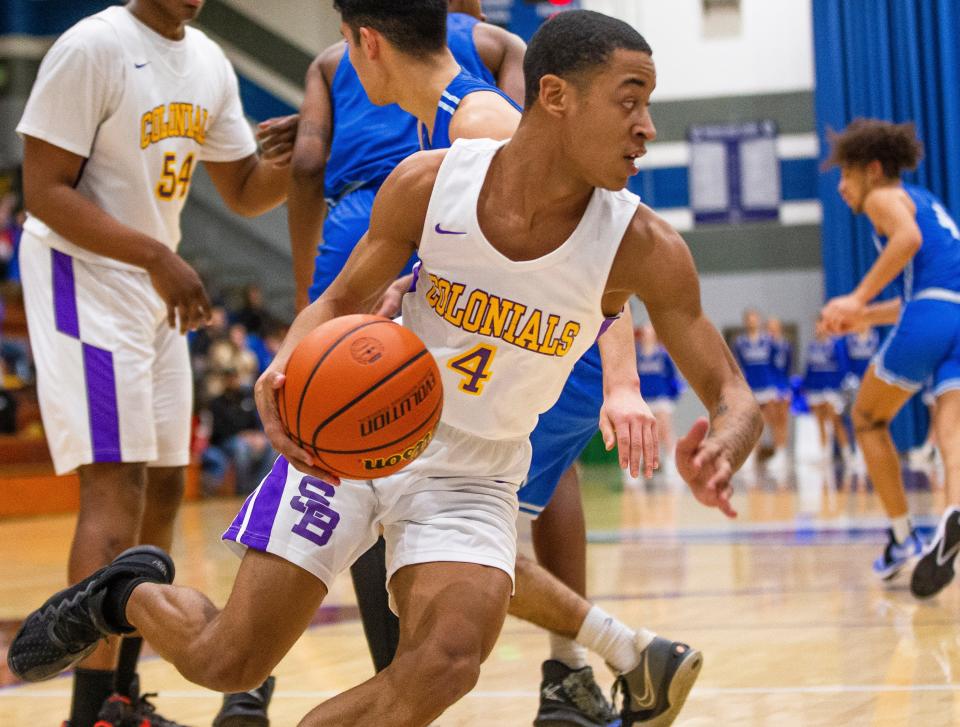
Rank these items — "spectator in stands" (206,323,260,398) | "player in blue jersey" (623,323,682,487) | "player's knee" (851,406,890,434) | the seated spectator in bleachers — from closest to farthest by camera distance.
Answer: "player's knee" (851,406,890,434) → the seated spectator in bleachers → "spectator in stands" (206,323,260,398) → "player in blue jersey" (623,323,682,487)

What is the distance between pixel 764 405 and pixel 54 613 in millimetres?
16024

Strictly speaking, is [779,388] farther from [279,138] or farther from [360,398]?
[360,398]

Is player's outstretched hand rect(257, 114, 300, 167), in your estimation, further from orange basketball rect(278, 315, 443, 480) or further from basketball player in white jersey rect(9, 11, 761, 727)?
orange basketball rect(278, 315, 443, 480)

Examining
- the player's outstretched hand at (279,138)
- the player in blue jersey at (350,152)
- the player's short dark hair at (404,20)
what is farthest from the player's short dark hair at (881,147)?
the player's short dark hair at (404,20)

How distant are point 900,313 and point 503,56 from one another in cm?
322

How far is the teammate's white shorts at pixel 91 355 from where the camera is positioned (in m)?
3.46

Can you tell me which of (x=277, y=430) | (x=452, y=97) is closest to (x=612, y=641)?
(x=277, y=430)

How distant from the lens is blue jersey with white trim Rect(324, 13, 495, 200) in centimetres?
358

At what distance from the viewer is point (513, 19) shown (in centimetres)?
1434

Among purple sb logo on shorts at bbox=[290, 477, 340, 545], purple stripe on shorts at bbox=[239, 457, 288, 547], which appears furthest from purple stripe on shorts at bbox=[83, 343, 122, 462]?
purple sb logo on shorts at bbox=[290, 477, 340, 545]

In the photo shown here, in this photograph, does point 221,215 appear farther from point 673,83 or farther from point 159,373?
point 159,373

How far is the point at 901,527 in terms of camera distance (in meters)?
5.91

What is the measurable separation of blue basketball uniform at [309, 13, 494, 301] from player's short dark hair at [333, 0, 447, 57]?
1.44 ft

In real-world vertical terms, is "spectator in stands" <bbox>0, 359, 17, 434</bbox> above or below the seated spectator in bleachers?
above
